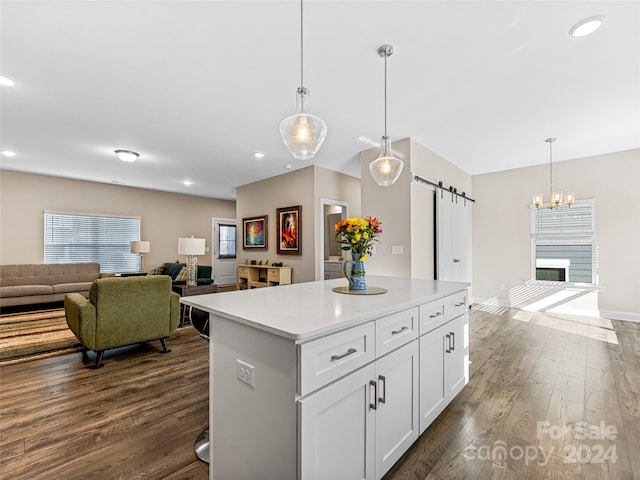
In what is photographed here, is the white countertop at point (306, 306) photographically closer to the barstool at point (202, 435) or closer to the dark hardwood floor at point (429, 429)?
the barstool at point (202, 435)

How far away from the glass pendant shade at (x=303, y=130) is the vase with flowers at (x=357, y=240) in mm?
582

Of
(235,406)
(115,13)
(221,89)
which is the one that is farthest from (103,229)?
(235,406)

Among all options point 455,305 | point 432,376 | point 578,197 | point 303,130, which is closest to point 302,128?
point 303,130

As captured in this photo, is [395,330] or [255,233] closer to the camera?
[395,330]

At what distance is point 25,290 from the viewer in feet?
16.4

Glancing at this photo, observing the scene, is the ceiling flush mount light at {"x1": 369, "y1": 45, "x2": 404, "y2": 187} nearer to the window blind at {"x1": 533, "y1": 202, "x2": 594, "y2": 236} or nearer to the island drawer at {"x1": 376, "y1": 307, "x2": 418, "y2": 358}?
the island drawer at {"x1": 376, "y1": 307, "x2": 418, "y2": 358}

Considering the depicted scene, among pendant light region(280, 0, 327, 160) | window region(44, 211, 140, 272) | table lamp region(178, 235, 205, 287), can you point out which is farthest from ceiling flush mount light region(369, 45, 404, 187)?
window region(44, 211, 140, 272)

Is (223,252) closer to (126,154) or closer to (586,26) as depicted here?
(126,154)

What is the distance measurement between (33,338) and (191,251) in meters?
2.26

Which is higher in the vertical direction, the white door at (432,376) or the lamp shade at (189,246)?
the lamp shade at (189,246)

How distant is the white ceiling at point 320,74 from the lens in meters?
1.88

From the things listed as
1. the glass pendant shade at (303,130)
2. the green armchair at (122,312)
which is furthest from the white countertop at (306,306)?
the green armchair at (122,312)

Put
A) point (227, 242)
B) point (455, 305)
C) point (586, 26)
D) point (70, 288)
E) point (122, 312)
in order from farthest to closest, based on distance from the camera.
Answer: point (227, 242) < point (70, 288) < point (122, 312) < point (455, 305) < point (586, 26)

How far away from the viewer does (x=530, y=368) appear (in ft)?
9.47
